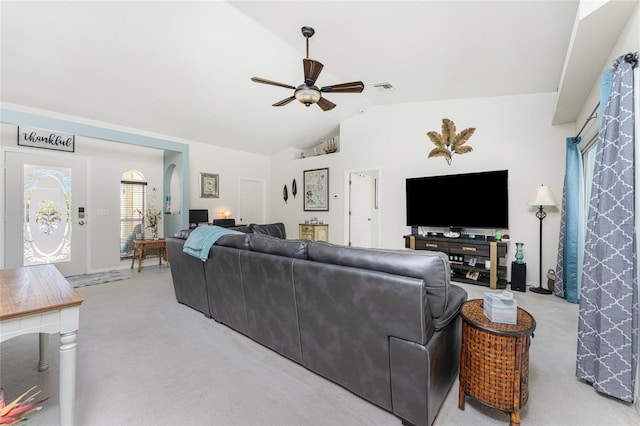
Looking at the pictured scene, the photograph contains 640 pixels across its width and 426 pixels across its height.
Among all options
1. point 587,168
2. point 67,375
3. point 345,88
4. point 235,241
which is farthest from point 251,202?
point 587,168

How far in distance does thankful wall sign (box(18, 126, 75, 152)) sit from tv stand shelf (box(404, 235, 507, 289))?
5863 mm

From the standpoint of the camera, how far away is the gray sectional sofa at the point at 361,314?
137cm

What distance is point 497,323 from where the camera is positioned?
1431 millimetres

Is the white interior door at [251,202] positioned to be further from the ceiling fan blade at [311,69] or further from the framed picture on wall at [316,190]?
the ceiling fan blade at [311,69]

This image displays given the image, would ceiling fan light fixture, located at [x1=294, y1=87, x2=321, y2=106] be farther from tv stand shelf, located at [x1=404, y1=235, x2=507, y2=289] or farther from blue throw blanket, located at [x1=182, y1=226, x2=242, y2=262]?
tv stand shelf, located at [x1=404, y1=235, x2=507, y2=289]

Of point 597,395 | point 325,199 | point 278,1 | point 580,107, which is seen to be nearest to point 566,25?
point 580,107

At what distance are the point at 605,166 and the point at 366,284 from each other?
1.62 m

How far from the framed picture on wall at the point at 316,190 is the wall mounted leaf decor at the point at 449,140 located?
2346 millimetres

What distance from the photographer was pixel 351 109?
5.54 metres

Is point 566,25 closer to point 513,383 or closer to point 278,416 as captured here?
point 513,383

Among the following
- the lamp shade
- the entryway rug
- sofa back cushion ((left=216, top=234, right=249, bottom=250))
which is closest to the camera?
sofa back cushion ((left=216, top=234, right=249, bottom=250))

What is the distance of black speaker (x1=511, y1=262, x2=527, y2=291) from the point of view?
12.5 ft

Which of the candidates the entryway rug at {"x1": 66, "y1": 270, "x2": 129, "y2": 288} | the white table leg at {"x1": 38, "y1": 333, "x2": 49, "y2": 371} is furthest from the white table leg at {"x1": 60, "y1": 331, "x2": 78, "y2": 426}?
the entryway rug at {"x1": 66, "y1": 270, "x2": 129, "y2": 288}

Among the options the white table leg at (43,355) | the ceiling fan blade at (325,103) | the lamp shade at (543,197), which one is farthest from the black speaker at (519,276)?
the white table leg at (43,355)
